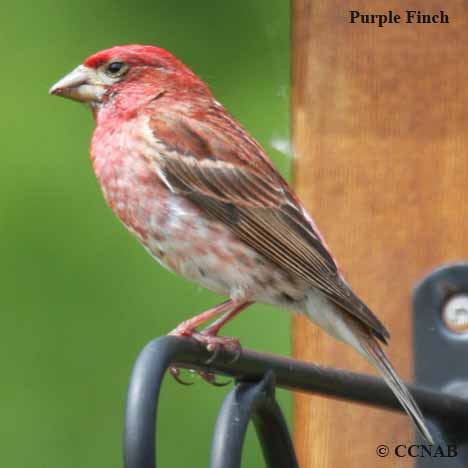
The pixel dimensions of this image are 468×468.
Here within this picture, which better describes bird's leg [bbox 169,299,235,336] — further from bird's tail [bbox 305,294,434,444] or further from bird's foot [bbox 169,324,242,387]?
bird's tail [bbox 305,294,434,444]

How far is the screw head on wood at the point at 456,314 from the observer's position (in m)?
5.21

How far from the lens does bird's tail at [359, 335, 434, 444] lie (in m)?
4.64

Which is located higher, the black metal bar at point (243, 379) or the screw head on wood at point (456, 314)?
the screw head on wood at point (456, 314)

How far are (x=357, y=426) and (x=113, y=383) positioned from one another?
131cm

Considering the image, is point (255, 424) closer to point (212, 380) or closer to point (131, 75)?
point (212, 380)

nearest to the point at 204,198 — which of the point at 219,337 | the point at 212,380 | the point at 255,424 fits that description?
the point at 212,380

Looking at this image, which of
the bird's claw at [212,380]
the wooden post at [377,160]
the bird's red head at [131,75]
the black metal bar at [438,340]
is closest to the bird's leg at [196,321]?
the bird's claw at [212,380]

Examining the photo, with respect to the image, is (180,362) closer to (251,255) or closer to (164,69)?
(251,255)

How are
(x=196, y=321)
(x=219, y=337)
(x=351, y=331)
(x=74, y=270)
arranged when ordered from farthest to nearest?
(x=74, y=270)
(x=351, y=331)
(x=196, y=321)
(x=219, y=337)

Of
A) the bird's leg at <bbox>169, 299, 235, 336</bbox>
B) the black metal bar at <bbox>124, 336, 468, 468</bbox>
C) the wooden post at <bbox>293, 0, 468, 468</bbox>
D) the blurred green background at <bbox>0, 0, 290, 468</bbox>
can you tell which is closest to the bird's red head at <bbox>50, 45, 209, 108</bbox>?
the wooden post at <bbox>293, 0, 468, 468</bbox>

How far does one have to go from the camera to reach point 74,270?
6387 mm

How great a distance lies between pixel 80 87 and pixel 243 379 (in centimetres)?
123

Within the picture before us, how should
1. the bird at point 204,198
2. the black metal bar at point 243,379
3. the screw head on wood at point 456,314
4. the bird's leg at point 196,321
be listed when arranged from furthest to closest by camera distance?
1. the screw head on wood at point 456,314
2. the bird at point 204,198
3. the bird's leg at point 196,321
4. the black metal bar at point 243,379

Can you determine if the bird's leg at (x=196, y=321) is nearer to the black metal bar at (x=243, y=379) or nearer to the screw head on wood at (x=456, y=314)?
the black metal bar at (x=243, y=379)
